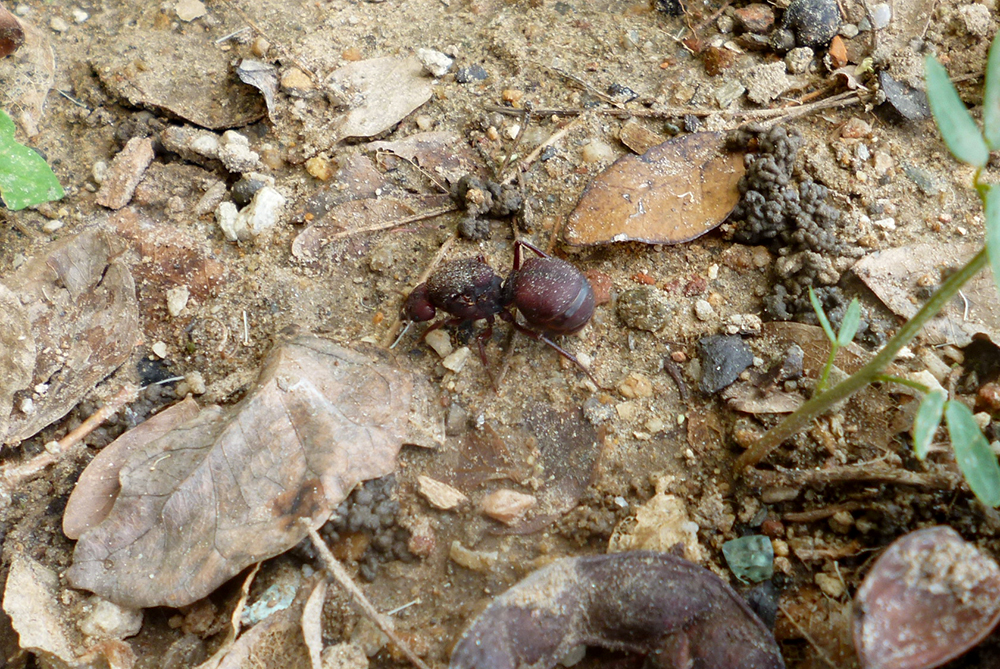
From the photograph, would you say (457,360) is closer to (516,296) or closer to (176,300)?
(516,296)

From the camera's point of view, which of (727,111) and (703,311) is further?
(727,111)

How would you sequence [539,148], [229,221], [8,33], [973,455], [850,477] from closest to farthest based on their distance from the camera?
1. [973,455]
2. [850,477]
3. [229,221]
4. [539,148]
5. [8,33]

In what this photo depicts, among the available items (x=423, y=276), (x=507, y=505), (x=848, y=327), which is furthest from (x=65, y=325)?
(x=848, y=327)

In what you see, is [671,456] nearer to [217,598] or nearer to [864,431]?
[864,431]

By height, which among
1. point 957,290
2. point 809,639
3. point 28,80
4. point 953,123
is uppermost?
point 953,123

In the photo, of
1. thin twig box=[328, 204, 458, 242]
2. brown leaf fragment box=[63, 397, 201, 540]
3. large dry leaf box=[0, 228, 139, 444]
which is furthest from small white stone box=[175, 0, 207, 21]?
brown leaf fragment box=[63, 397, 201, 540]

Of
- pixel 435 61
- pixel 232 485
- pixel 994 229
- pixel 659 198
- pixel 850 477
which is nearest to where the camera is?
pixel 994 229

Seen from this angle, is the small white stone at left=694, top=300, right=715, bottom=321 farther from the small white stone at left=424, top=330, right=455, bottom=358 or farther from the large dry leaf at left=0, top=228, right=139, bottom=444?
the large dry leaf at left=0, top=228, right=139, bottom=444
